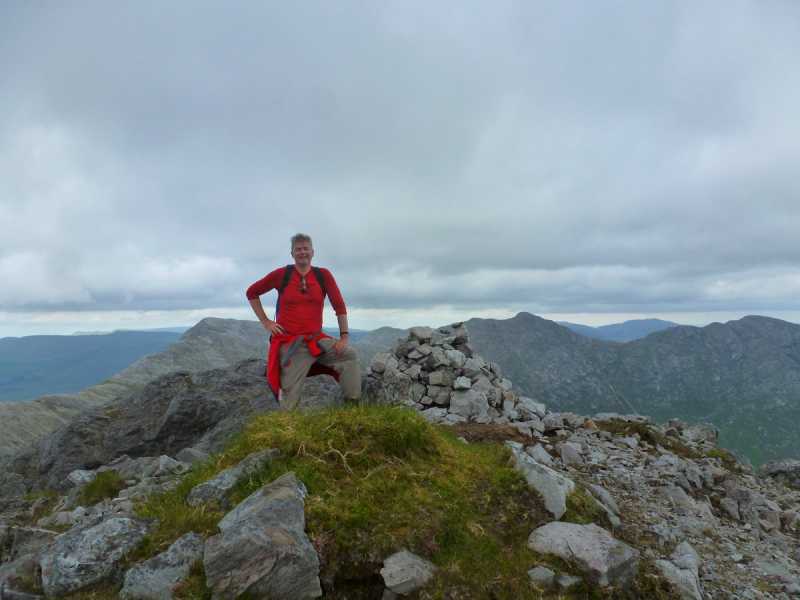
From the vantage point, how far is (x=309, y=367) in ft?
36.3

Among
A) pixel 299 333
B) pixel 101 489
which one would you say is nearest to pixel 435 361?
pixel 299 333

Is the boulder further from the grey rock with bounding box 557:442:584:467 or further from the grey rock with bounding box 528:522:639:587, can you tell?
the grey rock with bounding box 557:442:584:467

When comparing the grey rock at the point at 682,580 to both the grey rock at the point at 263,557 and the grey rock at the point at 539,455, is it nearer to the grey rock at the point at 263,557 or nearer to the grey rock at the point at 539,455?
the grey rock at the point at 539,455

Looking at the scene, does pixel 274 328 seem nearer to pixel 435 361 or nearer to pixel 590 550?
pixel 590 550

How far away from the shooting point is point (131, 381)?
5925 inches

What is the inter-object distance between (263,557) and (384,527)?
1.71 metres

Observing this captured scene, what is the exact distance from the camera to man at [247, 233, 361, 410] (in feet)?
35.7

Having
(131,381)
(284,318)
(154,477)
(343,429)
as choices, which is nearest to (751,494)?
(343,429)

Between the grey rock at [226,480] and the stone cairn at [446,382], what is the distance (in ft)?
33.8

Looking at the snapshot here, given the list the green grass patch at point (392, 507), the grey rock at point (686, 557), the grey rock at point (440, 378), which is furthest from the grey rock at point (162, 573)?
the grey rock at point (440, 378)

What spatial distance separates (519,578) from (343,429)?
3.54 m

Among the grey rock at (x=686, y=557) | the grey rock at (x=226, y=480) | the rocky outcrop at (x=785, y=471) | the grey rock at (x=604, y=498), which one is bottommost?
the rocky outcrop at (x=785, y=471)

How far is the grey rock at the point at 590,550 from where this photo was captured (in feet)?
21.9

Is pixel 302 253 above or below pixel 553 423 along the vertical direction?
above
